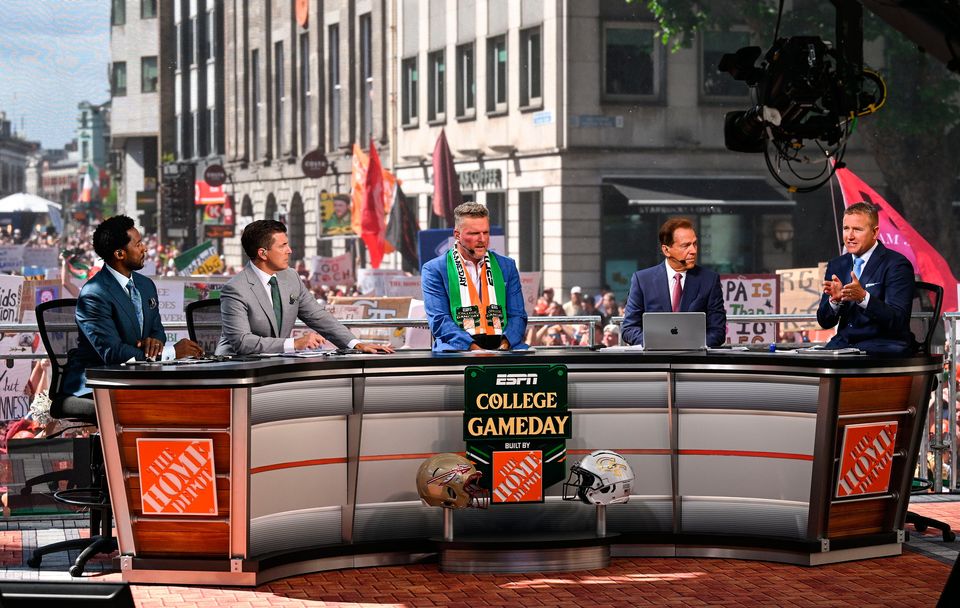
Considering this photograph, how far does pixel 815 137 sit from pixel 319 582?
4.22 m

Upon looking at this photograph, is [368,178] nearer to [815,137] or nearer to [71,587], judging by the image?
[815,137]

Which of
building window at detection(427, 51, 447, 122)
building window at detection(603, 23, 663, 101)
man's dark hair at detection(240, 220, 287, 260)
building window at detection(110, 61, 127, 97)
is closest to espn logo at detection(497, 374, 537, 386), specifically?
man's dark hair at detection(240, 220, 287, 260)

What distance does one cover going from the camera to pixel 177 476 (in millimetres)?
7957

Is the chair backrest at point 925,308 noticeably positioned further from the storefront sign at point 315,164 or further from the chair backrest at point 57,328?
the storefront sign at point 315,164

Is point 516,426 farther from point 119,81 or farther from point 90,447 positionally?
point 119,81

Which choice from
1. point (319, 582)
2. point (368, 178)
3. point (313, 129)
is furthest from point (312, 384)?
point (313, 129)

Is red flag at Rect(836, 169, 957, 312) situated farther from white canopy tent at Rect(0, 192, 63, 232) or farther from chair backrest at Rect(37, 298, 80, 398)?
white canopy tent at Rect(0, 192, 63, 232)

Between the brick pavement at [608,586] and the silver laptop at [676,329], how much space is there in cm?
123

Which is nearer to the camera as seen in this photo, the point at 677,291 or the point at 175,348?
the point at 175,348

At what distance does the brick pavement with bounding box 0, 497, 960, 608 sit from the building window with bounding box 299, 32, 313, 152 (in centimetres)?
3609

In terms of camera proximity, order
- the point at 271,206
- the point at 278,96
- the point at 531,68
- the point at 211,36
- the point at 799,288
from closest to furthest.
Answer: the point at 799,288
the point at 531,68
the point at 271,206
the point at 278,96
the point at 211,36

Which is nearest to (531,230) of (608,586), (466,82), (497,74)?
(497,74)

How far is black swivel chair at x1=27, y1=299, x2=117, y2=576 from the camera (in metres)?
8.38

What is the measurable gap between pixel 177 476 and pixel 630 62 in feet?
84.1
